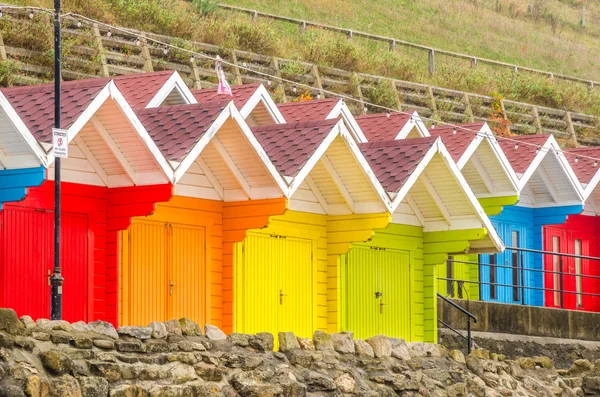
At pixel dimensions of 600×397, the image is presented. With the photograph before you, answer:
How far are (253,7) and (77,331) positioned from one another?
42.0 meters

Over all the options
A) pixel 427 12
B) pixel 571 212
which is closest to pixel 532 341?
pixel 571 212

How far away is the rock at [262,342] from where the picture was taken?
19.4m

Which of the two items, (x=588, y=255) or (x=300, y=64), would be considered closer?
(x=588, y=255)

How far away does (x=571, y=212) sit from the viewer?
32.8 meters

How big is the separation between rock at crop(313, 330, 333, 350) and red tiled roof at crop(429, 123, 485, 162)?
26.9 feet

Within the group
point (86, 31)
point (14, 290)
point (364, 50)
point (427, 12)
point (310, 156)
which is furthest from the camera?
point (427, 12)

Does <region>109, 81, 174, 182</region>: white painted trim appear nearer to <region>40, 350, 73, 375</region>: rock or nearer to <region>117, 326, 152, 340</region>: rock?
<region>117, 326, 152, 340</region>: rock

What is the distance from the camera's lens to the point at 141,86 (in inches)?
893

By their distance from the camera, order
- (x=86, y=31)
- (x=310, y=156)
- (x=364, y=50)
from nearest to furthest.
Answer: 1. (x=310, y=156)
2. (x=86, y=31)
3. (x=364, y=50)

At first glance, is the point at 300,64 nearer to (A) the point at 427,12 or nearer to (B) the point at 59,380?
(B) the point at 59,380

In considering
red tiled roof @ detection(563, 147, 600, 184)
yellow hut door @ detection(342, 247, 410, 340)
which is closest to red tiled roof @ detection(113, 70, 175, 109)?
yellow hut door @ detection(342, 247, 410, 340)

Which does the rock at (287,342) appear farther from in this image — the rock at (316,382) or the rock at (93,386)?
the rock at (93,386)

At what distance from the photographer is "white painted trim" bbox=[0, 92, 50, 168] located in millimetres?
18094

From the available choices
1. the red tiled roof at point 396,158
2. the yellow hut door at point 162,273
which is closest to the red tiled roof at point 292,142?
the yellow hut door at point 162,273
